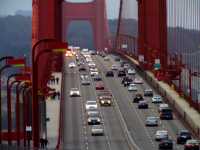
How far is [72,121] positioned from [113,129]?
13.2ft

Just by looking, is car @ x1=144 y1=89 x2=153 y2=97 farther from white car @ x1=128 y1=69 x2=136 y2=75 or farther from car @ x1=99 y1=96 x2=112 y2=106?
white car @ x1=128 y1=69 x2=136 y2=75

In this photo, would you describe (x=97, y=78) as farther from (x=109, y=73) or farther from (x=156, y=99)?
(x=156, y=99)

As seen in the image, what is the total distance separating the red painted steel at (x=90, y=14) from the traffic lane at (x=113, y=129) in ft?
215

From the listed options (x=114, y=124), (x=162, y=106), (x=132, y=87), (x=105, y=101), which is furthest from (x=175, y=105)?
(x=132, y=87)

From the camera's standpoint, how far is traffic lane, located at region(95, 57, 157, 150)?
44.2m

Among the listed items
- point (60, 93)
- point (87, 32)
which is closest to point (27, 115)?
point (60, 93)

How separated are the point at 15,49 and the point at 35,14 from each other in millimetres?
27620

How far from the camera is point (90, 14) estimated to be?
417ft

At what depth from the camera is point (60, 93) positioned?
67.2 m

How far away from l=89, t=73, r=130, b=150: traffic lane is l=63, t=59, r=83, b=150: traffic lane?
1.26 meters

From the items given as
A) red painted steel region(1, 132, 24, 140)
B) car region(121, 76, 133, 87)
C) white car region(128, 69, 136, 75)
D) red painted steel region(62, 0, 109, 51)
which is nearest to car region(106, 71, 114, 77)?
white car region(128, 69, 136, 75)

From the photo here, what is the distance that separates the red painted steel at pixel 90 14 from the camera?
12656 cm

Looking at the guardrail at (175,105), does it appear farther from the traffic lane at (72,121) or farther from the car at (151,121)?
the traffic lane at (72,121)

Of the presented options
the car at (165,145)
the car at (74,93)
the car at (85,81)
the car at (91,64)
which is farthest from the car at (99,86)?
the car at (165,145)
